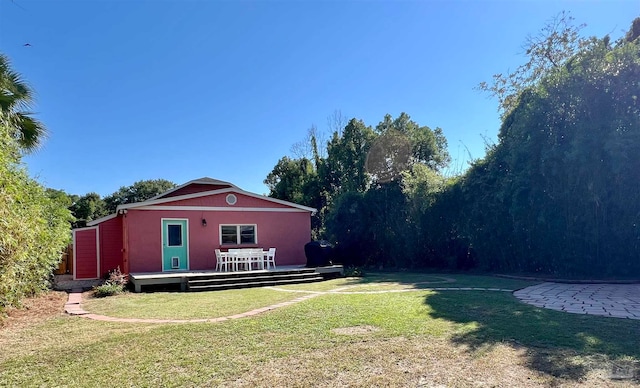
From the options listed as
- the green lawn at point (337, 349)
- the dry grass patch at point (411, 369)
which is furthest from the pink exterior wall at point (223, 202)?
the dry grass patch at point (411, 369)

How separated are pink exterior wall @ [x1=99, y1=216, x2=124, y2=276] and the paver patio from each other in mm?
13026

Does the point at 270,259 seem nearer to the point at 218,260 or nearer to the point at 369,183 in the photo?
the point at 218,260

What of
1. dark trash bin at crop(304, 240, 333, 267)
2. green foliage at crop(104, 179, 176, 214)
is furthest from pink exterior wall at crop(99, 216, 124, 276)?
green foliage at crop(104, 179, 176, 214)

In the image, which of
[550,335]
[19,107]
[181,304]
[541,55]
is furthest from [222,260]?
[541,55]

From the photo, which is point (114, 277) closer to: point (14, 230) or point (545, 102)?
point (14, 230)

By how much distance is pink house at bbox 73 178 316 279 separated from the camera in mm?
12508

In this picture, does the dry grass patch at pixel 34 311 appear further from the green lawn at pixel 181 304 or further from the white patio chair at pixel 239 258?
the white patio chair at pixel 239 258

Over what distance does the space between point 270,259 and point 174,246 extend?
337 centimetres

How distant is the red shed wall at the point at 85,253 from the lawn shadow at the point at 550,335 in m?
12.2

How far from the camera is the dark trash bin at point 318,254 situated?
13.6m

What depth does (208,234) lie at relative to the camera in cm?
1352

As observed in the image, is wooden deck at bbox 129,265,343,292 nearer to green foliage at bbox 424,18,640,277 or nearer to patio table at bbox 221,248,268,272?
patio table at bbox 221,248,268,272

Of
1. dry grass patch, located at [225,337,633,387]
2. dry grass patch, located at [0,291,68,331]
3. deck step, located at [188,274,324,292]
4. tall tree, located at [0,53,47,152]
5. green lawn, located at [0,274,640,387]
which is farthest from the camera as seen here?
deck step, located at [188,274,324,292]

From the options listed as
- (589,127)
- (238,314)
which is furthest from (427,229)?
(238,314)
